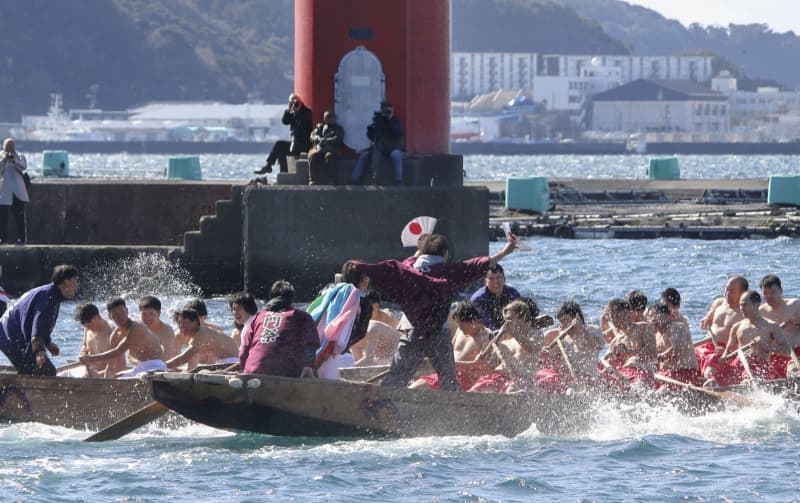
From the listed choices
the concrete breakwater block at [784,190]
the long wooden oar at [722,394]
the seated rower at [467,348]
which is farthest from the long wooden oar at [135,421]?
the concrete breakwater block at [784,190]

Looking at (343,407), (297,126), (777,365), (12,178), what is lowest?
(343,407)

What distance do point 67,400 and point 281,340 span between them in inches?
94.8

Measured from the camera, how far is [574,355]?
15117mm

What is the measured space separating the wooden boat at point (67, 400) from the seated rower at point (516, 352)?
324 cm

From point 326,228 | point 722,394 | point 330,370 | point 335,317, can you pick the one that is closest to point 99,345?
point 330,370

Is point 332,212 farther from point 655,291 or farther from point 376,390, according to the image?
point 376,390

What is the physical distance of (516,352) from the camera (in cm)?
1486

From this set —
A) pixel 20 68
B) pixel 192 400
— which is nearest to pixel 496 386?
pixel 192 400

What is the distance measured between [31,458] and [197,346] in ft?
7.18

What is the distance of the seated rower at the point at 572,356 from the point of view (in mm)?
15047

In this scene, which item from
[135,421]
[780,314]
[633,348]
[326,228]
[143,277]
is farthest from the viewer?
[143,277]

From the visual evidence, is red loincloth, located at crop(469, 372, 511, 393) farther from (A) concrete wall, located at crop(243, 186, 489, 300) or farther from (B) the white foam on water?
(A) concrete wall, located at crop(243, 186, 489, 300)

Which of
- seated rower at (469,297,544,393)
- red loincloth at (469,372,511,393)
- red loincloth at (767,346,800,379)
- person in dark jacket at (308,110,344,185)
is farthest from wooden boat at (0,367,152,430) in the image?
person in dark jacket at (308,110,344,185)

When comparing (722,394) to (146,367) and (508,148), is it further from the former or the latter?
(508,148)
